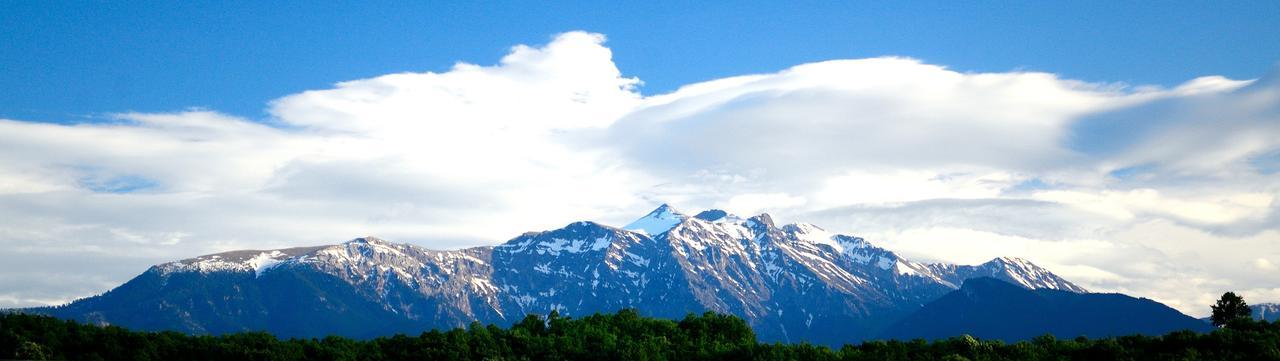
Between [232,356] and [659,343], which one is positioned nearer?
[232,356]

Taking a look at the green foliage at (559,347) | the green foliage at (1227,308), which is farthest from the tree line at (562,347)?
the green foliage at (1227,308)

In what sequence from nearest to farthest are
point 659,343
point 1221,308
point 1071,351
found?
point 1071,351
point 659,343
point 1221,308

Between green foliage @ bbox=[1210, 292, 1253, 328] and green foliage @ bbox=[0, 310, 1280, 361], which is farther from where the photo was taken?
green foliage @ bbox=[1210, 292, 1253, 328]

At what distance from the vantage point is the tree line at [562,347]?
9769cm

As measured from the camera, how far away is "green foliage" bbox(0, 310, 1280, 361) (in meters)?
97.6

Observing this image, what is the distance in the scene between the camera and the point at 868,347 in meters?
110

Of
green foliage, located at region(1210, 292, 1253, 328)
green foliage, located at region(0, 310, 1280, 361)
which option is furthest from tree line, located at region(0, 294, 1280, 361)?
green foliage, located at region(1210, 292, 1253, 328)

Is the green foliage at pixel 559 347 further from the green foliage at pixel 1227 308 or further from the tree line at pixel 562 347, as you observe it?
the green foliage at pixel 1227 308

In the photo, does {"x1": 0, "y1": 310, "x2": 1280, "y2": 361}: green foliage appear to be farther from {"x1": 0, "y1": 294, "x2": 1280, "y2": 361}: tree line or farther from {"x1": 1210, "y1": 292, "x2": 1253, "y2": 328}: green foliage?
{"x1": 1210, "y1": 292, "x2": 1253, "y2": 328}: green foliage

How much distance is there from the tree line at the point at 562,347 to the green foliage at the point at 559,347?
10 centimetres

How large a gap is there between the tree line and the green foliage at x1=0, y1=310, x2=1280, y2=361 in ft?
0.33

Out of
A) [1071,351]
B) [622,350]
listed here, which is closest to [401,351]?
[622,350]

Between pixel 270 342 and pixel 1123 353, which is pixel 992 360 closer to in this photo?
pixel 1123 353

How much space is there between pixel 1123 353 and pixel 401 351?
7086 centimetres
